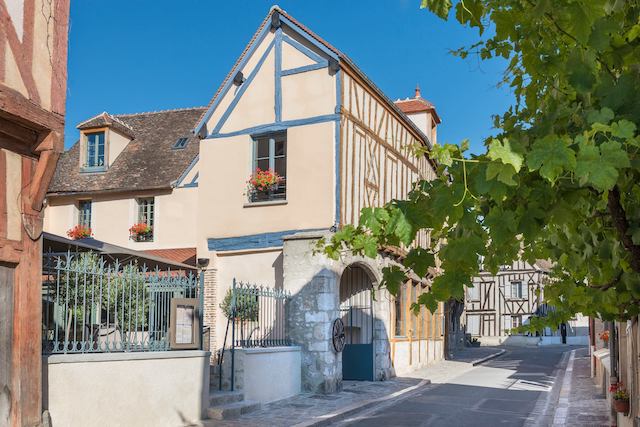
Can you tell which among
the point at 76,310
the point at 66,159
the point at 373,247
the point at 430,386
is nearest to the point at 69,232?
the point at 66,159

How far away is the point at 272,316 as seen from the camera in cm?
1341

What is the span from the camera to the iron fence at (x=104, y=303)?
8023 mm

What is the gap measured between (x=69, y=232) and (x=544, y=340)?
1325 inches

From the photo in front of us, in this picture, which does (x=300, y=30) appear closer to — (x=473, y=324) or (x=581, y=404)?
(x=581, y=404)

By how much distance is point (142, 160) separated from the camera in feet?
68.5

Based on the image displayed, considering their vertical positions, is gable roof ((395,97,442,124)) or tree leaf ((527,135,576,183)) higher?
gable roof ((395,97,442,124))

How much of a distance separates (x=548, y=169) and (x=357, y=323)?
14.7 metres

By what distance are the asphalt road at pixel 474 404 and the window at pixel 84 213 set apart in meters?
10.8

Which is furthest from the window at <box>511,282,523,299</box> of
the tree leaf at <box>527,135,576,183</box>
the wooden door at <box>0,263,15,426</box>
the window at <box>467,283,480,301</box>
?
the tree leaf at <box>527,135,576,183</box>

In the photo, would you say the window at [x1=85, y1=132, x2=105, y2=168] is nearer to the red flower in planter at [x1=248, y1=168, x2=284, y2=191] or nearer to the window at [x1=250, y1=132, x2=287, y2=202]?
the window at [x1=250, y1=132, x2=287, y2=202]

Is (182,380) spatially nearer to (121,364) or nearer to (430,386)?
(121,364)

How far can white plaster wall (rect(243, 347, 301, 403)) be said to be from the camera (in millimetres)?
11438

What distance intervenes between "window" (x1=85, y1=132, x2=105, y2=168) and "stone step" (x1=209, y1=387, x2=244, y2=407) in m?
11.7

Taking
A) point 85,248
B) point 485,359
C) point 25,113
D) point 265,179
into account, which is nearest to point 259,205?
point 265,179
